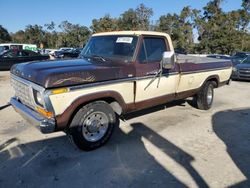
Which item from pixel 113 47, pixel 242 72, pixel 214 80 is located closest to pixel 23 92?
pixel 113 47

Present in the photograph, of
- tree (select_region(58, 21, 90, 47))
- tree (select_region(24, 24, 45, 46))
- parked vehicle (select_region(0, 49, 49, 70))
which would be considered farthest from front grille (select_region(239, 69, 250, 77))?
tree (select_region(24, 24, 45, 46))

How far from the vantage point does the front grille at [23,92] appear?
419 cm

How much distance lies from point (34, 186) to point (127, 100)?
7.20 feet

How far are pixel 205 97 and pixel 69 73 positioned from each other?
14.8 feet

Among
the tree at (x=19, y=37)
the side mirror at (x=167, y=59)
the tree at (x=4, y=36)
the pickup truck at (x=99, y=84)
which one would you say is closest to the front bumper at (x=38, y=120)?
the pickup truck at (x=99, y=84)

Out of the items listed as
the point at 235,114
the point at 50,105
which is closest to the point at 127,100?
the point at 50,105

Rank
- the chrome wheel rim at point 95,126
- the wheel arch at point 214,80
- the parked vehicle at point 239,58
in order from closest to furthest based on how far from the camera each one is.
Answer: the chrome wheel rim at point 95,126 → the wheel arch at point 214,80 → the parked vehicle at point 239,58

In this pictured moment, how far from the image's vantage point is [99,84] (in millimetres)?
4227

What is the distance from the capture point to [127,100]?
4793 millimetres

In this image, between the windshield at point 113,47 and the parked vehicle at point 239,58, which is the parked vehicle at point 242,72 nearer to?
the parked vehicle at point 239,58

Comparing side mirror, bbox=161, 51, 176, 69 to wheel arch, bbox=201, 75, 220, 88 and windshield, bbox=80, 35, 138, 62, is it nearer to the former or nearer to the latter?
windshield, bbox=80, 35, 138, 62

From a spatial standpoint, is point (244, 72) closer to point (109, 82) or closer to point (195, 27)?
point (109, 82)

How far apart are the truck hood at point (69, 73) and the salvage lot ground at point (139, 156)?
49.9 inches

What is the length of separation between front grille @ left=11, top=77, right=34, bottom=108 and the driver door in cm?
196
